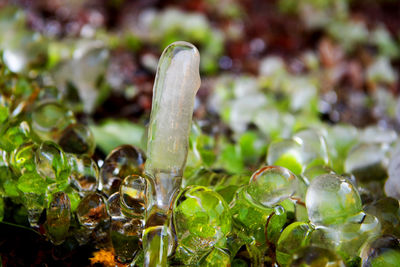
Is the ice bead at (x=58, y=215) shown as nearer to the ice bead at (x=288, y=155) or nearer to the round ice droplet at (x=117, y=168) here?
the round ice droplet at (x=117, y=168)

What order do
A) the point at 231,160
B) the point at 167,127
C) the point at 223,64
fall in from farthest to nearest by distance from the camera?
the point at 223,64 → the point at 231,160 → the point at 167,127

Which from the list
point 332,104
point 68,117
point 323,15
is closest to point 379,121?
point 332,104

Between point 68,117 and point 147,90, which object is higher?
point 68,117

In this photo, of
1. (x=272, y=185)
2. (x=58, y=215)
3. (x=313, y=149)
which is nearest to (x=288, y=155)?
(x=313, y=149)

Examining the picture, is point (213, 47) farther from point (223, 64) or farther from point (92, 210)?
point (92, 210)

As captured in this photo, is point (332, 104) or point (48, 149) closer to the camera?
point (48, 149)

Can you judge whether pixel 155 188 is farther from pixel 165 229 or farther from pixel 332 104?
pixel 332 104

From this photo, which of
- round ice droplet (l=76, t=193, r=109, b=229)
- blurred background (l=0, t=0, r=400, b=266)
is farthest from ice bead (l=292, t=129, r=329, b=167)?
round ice droplet (l=76, t=193, r=109, b=229)
